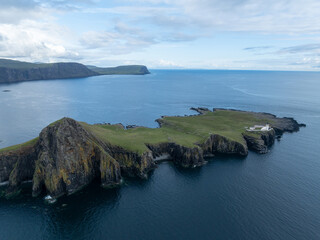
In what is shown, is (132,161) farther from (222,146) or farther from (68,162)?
(222,146)

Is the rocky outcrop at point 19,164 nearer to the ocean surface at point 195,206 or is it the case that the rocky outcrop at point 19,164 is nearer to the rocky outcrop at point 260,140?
the ocean surface at point 195,206

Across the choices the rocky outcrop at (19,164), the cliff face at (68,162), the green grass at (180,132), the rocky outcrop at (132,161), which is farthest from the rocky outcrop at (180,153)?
the rocky outcrop at (19,164)

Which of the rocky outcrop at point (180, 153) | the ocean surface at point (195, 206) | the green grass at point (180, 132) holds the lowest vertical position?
the ocean surface at point (195, 206)

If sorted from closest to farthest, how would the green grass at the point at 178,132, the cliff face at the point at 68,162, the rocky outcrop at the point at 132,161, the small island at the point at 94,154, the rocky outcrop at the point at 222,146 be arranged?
the cliff face at the point at 68,162, the small island at the point at 94,154, the rocky outcrop at the point at 132,161, the green grass at the point at 178,132, the rocky outcrop at the point at 222,146

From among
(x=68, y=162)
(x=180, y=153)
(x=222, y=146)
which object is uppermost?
(x=68, y=162)

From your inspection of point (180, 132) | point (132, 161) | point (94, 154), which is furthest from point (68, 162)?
point (180, 132)

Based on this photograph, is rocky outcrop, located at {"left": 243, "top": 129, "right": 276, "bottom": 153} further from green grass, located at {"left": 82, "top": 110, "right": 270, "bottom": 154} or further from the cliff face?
the cliff face

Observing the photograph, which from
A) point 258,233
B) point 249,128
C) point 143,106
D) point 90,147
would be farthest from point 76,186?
point 143,106

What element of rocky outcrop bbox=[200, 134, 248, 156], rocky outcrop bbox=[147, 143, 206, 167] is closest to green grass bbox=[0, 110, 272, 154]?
rocky outcrop bbox=[147, 143, 206, 167]
